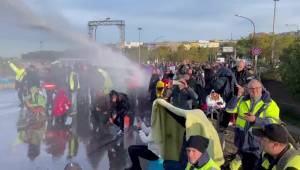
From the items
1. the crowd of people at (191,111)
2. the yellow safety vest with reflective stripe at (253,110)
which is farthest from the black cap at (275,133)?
the yellow safety vest with reflective stripe at (253,110)

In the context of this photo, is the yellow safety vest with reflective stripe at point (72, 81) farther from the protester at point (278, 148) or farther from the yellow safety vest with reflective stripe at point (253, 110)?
the protester at point (278, 148)

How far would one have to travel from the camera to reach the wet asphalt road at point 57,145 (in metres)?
9.01

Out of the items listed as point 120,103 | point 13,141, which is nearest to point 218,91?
point 120,103

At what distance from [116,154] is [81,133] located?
256cm

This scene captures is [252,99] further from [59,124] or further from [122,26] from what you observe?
[122,26]

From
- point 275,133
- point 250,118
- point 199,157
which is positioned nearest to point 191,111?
point 250,118

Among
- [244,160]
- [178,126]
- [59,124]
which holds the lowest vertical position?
[59,124]

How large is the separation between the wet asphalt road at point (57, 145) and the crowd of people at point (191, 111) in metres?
0.47

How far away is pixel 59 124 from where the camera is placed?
13617 millimetres

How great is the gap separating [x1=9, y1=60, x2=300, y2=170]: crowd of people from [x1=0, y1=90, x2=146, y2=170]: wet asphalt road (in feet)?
1.55

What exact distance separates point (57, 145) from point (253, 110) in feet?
19.2

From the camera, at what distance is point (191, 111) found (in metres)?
5.77

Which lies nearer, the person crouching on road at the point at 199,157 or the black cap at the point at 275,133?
the black cap at the point at 275,133

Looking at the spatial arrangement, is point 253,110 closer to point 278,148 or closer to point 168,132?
point 168,132
